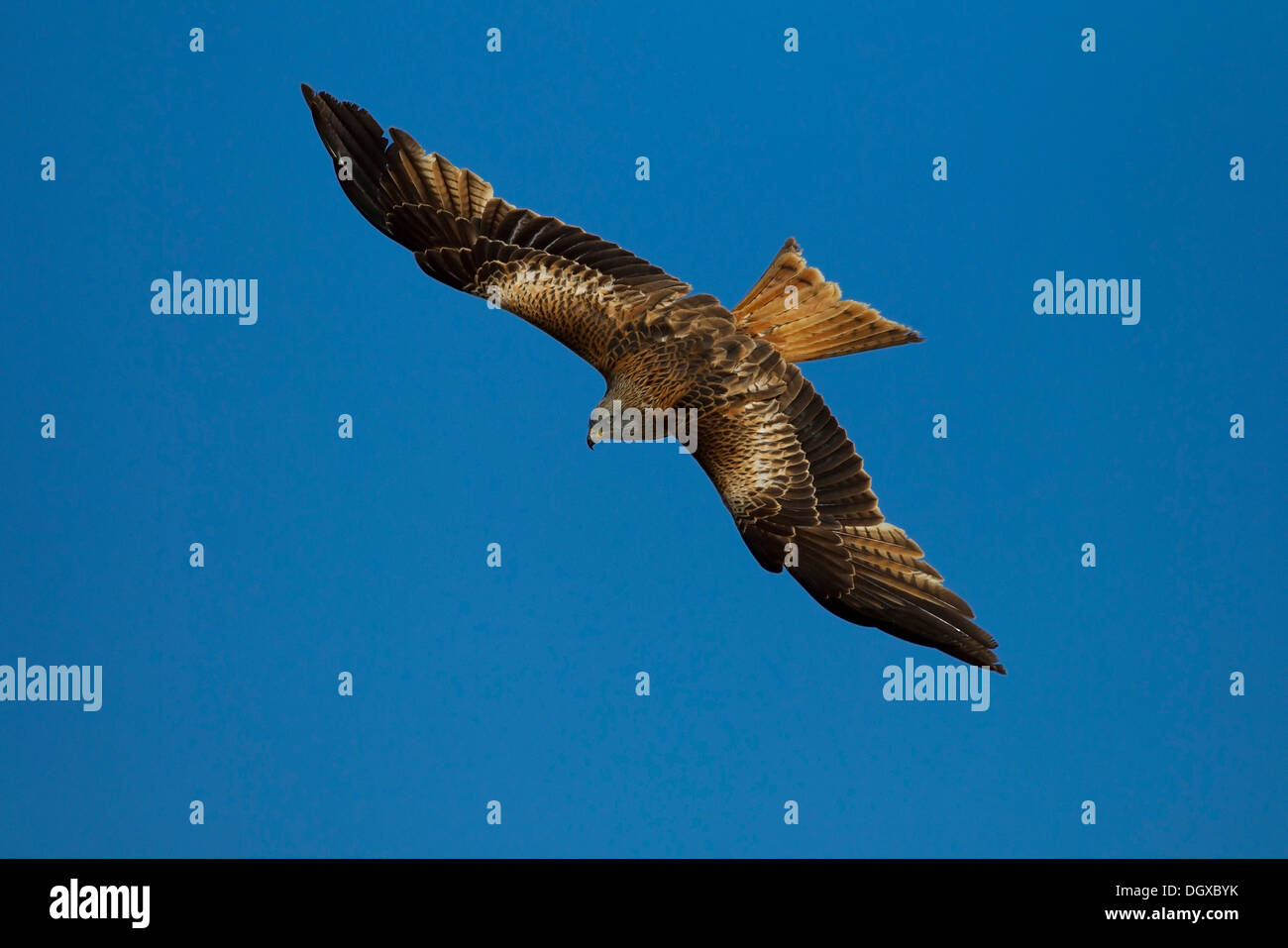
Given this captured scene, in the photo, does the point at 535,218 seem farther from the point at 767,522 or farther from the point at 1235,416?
the point at 1235,416

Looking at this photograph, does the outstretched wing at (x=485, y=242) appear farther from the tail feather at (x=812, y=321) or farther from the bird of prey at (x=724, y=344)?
the tail feather at (x=812, y=321)

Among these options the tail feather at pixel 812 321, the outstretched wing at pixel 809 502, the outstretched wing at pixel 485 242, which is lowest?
the outstretched wing at pixel 809 502

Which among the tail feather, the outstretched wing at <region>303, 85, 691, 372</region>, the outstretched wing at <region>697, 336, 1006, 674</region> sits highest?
the outstretched wing at <region>303, 85, 691, 372</region>

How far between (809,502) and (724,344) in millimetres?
1094

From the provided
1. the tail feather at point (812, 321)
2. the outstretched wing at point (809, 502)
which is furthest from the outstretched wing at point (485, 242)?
the outstretched wing at point (809, 502)

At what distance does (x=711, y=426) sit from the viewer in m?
10.1

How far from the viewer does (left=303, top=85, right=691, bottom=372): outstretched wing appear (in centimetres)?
1053

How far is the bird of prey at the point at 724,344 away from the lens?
9836mm

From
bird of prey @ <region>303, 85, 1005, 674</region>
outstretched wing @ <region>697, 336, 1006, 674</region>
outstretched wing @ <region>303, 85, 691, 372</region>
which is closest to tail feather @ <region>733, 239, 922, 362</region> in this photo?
bird of prey @ <region>303, 85, 1005, 674</region>

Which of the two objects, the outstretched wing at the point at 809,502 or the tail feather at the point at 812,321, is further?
the tail feather at the point at 812,321

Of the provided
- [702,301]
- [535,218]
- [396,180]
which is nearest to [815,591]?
[702,301]

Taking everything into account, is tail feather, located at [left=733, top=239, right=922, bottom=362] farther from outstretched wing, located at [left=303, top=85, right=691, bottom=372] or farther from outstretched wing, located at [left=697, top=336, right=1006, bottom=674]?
outstretched wing, located at [left=303, top=85, right=691, bottom=372]

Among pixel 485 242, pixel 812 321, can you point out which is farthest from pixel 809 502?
pixel 485 242
